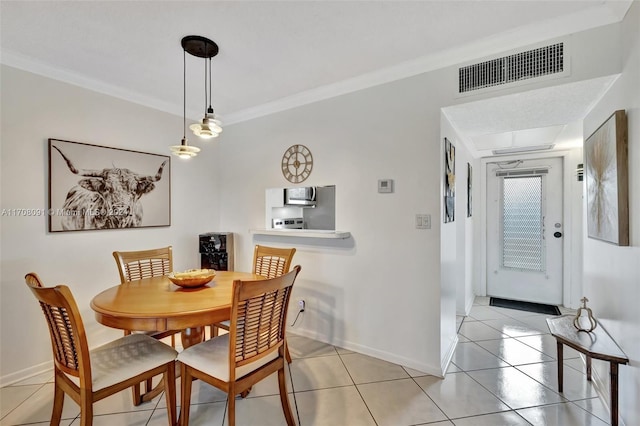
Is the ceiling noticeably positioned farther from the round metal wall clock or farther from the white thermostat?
the white thermostat

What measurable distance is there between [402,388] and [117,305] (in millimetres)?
1979

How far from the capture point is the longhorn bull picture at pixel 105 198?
8.41ft

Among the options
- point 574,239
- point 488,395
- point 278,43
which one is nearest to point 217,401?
point 488,395

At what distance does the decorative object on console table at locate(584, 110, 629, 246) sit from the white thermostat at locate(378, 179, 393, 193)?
1366mm

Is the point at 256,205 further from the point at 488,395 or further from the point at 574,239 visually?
the point at 574,239

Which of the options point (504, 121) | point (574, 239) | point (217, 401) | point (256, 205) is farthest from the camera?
point (574, 239)

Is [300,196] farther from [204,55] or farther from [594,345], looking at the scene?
[594,345]

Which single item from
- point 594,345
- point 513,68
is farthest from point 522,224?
point 513,68

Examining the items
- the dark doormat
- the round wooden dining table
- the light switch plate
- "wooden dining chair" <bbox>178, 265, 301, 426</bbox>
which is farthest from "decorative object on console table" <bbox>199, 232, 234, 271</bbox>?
the dark doormat

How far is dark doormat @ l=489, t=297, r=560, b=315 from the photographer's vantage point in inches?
152

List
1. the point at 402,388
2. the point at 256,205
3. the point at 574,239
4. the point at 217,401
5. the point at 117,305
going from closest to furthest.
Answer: the point at 117,305 → the point at 217,401 → the point at 402,388 → the point at 256,205 → the point at 574,239

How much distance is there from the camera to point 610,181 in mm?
1766

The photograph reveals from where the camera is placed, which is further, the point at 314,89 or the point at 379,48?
the point at 314,89

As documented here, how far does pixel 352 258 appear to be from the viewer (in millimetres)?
2764
